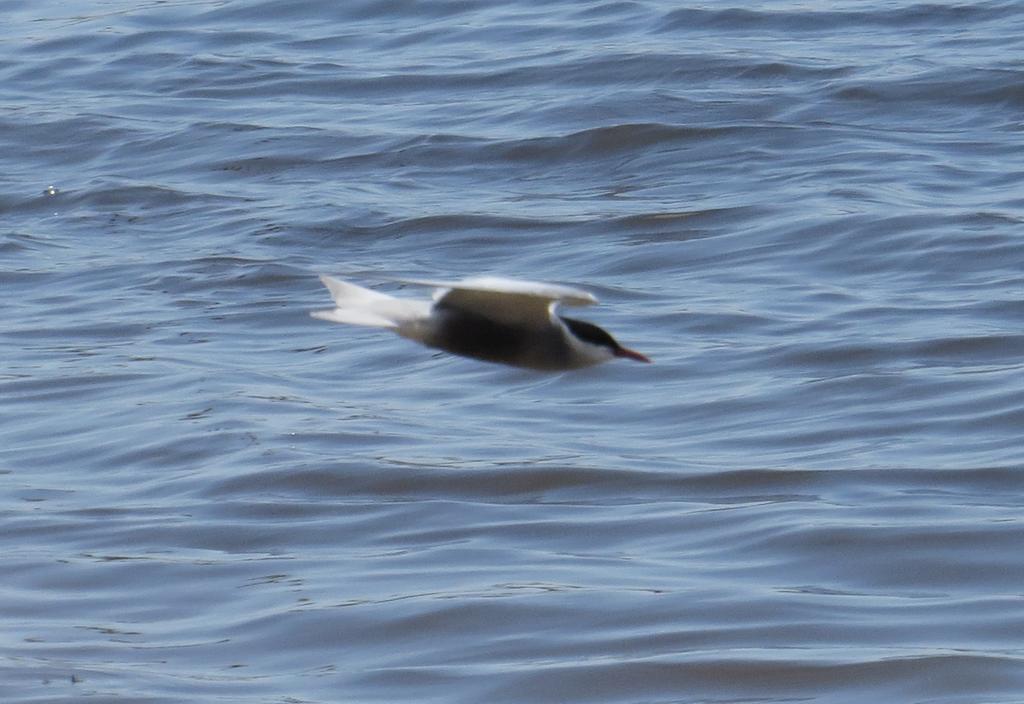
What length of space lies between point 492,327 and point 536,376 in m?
5.11

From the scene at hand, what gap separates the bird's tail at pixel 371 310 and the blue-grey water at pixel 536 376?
2168 mm

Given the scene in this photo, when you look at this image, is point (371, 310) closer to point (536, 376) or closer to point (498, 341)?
point (498, 341)

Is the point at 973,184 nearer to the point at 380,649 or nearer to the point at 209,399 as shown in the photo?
the point at 209,399

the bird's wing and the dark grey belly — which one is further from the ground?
the bird's wing

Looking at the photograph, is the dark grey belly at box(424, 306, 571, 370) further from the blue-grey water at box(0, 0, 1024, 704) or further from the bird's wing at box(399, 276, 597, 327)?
the blue-grey water at box(0, 0, 1024, 704)

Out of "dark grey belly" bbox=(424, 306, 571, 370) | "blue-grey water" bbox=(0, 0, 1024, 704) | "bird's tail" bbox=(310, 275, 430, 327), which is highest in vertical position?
"bird's tail" bbox=(310, 275, 430, 327)

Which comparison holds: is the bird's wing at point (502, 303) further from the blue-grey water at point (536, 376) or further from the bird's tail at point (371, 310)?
the blue-grey water at point (536, 376)

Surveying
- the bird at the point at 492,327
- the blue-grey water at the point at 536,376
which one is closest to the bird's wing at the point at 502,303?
the bird at the point at 492,327

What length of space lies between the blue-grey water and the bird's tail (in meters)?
2.17

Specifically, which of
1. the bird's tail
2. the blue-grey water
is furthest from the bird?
the blue-grey water

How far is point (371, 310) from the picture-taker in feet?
10.5

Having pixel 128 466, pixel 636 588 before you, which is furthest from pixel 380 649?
pixel 128 466

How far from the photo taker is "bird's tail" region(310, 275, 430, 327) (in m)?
3.10

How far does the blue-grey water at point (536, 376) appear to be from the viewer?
562 cm
